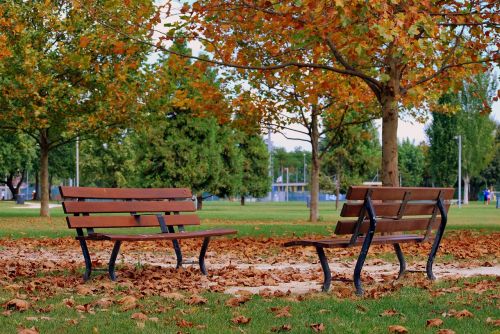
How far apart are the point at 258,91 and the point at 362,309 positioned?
21707 millimetres

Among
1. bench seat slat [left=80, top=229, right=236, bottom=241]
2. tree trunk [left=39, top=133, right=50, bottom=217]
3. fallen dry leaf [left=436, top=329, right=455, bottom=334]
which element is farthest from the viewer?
tree trunk [left=39, top=133, right=50, bottom=217]

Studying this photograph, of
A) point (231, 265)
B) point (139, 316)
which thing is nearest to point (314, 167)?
point (231, 265)

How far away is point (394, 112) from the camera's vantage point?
628 inches

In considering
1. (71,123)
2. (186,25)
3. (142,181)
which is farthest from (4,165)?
(186,25)

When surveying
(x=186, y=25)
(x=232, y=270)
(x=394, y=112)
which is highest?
(x=186, y=25)

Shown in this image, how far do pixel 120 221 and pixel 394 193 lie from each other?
10.4 feet

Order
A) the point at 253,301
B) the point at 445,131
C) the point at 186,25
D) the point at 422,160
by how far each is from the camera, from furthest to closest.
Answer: the point at 422,160, the point at 445,131, the point at 186,25, the point at 253,301

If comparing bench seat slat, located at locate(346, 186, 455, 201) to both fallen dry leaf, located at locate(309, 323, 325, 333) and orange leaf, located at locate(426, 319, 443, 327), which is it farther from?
fallen dry leaf, located at locate(309, 323, 325, 333)

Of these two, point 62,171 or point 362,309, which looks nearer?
point 362,309

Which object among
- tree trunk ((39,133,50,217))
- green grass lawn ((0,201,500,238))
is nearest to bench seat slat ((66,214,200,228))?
green grass lawn ((0,201,500,238))

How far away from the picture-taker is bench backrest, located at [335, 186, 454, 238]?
8141mm

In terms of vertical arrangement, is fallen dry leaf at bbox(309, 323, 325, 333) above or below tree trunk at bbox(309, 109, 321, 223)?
below

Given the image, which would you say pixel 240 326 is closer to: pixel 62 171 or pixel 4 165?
pixel 4 165

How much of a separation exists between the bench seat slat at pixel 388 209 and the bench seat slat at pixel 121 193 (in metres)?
2.78
